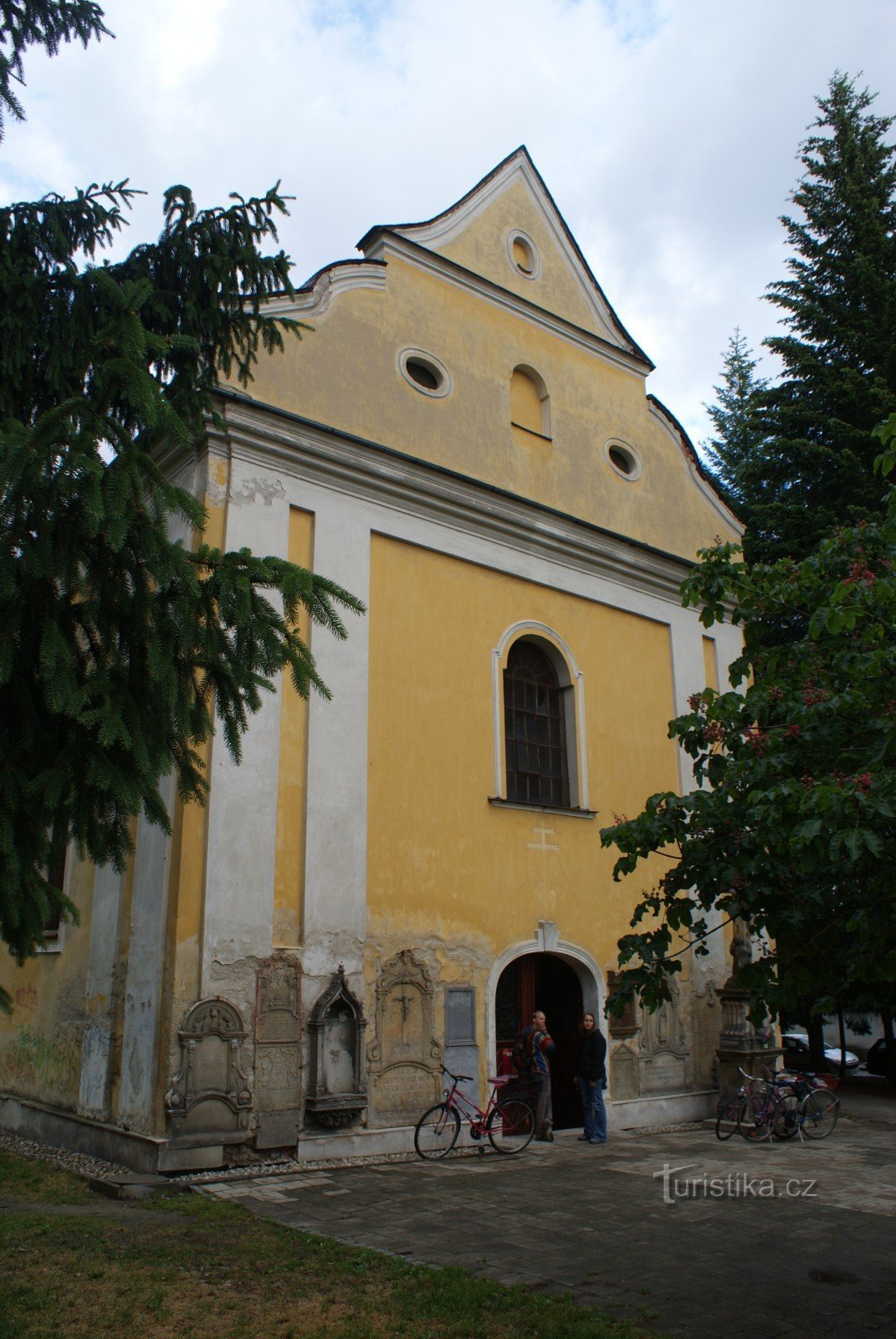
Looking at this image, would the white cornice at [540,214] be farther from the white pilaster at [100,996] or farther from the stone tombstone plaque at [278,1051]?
the stone tombstone plaque at [278,1051]

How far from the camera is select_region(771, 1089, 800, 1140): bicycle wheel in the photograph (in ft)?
39.5

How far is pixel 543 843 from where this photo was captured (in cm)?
1311

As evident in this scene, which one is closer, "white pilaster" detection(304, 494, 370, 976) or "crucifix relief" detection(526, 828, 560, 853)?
"white pilaster" detection(304, 494, 370, 976)

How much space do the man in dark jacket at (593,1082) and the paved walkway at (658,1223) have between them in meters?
0.30

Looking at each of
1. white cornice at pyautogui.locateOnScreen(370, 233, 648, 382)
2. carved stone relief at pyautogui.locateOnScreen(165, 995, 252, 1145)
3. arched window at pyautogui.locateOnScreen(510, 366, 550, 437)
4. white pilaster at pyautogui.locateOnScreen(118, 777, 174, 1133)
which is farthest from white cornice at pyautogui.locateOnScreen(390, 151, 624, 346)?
carved stone relief at pyautogui.locateOnScreen(165, 995, 252, 1145)

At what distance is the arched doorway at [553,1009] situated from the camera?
1251 cm

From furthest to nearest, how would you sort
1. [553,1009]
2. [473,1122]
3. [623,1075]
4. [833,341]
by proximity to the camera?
1. [833,341]
2. [553,1009]
3. [623,1075]
4. [473,1122]

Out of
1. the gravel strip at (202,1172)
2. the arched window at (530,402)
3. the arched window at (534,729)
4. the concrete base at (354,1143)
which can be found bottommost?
the gravel strip at (202,1172)

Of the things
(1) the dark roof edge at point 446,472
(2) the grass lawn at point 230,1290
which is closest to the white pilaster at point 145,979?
(2) the grass lawn at point 230,1290

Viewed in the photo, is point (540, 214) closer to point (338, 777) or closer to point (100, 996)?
point (338, 777)

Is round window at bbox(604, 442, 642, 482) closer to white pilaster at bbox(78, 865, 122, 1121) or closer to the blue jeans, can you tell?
the blue jeans

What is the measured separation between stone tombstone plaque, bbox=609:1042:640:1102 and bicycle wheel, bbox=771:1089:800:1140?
1762 millimetres

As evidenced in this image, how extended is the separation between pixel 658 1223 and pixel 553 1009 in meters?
5.35

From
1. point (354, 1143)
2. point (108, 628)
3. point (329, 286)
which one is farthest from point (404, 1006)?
point (329, 286)
